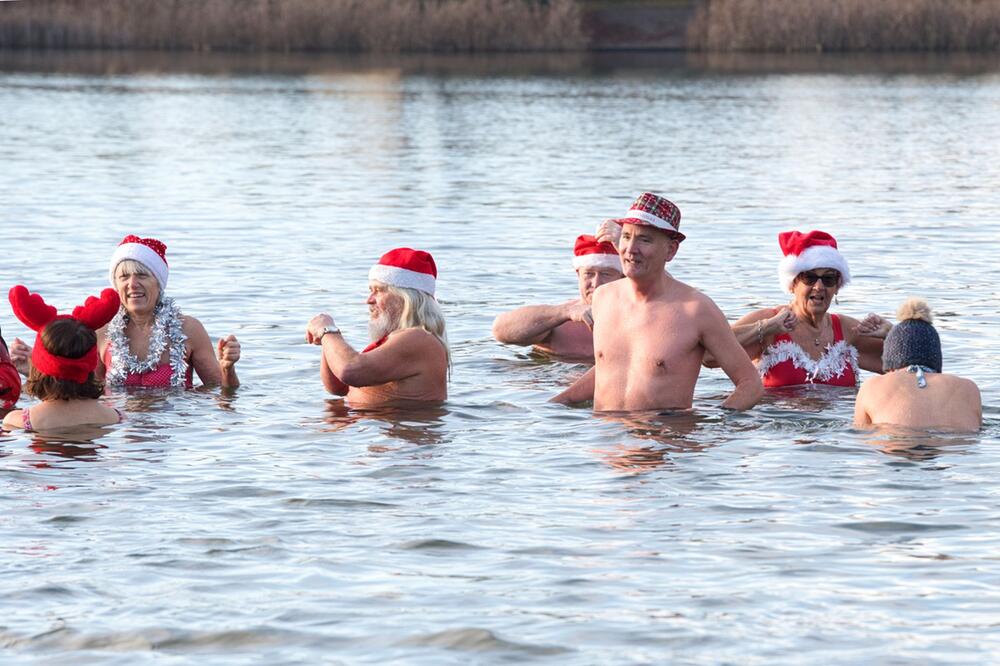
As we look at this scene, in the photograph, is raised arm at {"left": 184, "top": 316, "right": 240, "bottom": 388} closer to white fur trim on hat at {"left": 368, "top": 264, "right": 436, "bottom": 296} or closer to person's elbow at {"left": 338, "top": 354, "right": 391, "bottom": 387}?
person's elbow at {"left": 338, "top": 354, "right": 391, "bottom": 387}

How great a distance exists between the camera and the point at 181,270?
19.5 metres

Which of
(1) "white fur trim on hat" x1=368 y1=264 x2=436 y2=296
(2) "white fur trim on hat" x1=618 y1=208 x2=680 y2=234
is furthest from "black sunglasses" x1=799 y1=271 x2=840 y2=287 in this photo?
(1) "white fur trim on hat" x1=368 y1=264 x2=436 y2=296

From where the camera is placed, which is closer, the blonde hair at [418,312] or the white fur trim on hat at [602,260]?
the blonde hair at [418,312]

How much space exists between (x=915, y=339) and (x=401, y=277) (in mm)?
3047

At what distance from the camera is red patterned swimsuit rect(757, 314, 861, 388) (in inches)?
476

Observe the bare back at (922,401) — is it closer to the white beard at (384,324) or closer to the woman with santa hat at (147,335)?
the white beard at (384,324)

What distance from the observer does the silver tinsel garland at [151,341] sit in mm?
11797

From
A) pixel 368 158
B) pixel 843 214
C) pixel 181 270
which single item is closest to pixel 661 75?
pixel 368 158

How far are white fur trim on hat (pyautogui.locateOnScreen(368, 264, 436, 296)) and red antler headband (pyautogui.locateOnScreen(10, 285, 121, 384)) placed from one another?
157 cm

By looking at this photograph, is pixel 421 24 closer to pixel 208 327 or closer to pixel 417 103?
pixel 417 103

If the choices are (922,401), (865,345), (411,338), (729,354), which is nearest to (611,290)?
(729,354)

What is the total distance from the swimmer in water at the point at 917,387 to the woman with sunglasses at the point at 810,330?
1476mm

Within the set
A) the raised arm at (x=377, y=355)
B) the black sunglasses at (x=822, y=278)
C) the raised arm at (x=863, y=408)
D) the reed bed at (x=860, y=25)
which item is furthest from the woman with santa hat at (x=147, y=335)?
the reed bed at (x=860, y=25)

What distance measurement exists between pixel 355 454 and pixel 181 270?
31.6 feet
